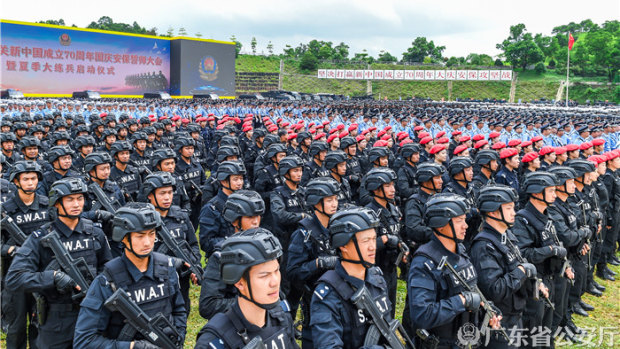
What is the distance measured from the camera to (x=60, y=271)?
4266mm

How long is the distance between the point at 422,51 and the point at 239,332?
89416mm

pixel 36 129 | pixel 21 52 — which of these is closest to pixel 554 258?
pixel 36 129

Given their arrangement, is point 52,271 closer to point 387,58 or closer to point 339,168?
point 339,168

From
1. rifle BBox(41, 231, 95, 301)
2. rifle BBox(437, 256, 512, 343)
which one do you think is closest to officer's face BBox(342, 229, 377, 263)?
rifle BBox(437, 256, 512, 343)

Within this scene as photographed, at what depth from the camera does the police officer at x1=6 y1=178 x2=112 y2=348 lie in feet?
13.8

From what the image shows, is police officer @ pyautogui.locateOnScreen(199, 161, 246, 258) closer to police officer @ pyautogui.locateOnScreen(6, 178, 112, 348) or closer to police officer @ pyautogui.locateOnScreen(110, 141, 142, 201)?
police officer @ pyautogui.locateOnScreen(6, 178, 112, 348)

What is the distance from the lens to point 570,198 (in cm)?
746

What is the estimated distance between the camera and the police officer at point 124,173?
874cm

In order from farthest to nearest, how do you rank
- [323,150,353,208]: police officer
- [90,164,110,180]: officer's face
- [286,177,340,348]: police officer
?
[323,150,353,208]: police officer → [90,164,110,180]: officer's face → [286,177,340,348]: police officer

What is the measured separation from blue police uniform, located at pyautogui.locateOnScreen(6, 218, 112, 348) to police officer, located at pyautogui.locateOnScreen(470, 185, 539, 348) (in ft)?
12.3

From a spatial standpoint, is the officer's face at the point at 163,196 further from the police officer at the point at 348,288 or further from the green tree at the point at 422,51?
the green tree at the point at 422,51

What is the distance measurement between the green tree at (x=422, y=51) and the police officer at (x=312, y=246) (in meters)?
85.4

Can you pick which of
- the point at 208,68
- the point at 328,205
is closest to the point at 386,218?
the point at 328,205

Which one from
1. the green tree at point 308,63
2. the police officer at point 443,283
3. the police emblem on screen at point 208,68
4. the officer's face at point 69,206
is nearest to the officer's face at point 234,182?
the officer's face at point 69,206
